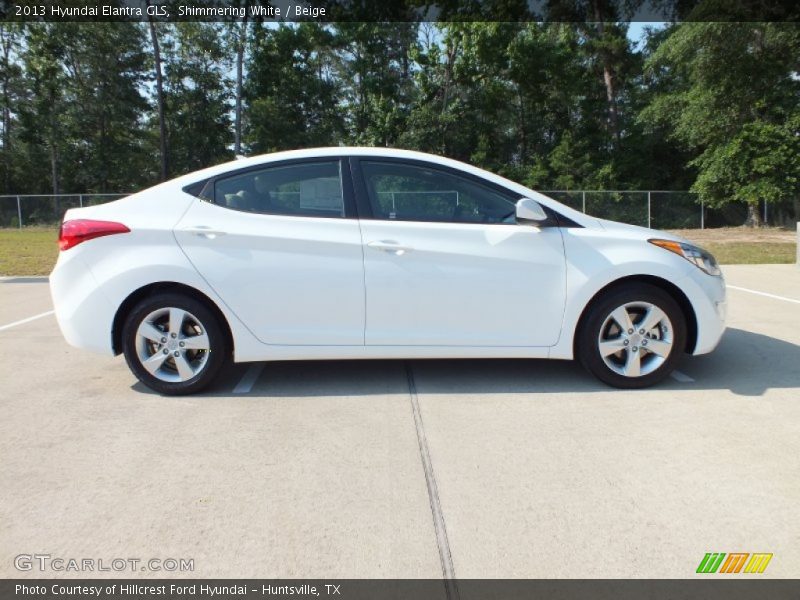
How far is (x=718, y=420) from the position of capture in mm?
3855

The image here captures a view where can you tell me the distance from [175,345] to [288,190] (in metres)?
1.33

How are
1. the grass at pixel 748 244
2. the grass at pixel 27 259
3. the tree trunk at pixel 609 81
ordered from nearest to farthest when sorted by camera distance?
the grass at pixel 27 259
the grass at pixel 748 244
the tree trunk at pixel 609 81

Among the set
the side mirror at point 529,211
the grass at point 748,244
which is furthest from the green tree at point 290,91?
the side mirror at point 529,211

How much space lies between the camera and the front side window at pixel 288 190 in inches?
173

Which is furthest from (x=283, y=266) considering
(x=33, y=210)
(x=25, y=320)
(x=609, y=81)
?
(x=609, y=81)

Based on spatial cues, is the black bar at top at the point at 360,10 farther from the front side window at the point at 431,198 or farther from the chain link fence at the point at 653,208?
the front side window at the point at 431,198

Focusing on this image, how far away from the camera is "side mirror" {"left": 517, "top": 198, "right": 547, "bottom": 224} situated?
13.8 ft

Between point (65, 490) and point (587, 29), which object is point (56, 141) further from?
point (65, 490)

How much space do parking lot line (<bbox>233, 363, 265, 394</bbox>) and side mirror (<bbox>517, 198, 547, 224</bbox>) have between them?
2.30 metres

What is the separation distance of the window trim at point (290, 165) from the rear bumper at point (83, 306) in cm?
91

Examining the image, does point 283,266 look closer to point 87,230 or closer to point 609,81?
point 87,230

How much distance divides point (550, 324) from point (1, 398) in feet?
12.7
